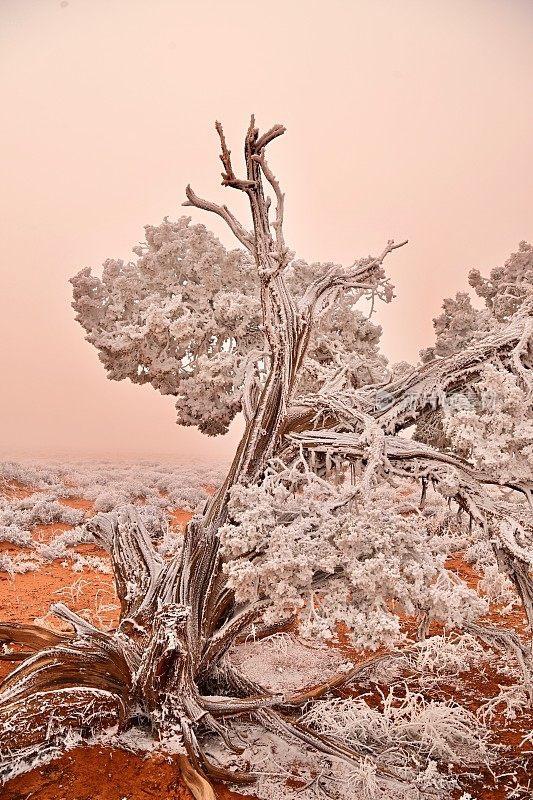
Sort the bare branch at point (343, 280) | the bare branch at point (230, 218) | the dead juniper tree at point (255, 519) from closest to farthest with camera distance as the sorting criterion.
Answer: the dead juniper tree at point (255, 519) < the bare branch at point (230, 218) < the bare branch at point (343, 280)

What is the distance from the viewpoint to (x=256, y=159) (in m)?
4.91

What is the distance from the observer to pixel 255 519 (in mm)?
4375

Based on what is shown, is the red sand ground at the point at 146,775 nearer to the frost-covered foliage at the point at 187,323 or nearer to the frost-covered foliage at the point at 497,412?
the frost-covered foliage at the point at 497,412

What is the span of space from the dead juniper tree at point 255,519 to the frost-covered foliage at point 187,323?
0.10 ft

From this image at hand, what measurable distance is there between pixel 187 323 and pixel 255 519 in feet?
10.5

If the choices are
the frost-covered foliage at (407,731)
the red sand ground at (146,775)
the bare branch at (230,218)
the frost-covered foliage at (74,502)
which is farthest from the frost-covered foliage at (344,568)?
the frost-covered foliage at (74,502)

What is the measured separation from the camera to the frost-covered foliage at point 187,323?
697cm

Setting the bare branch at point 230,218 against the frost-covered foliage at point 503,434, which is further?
the bare branch at point 230,218

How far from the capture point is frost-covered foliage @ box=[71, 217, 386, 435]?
697 centimetres

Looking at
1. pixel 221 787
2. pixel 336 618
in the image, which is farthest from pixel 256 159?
pixel 221 787

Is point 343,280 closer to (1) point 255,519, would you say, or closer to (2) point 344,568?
(1) point 255,519

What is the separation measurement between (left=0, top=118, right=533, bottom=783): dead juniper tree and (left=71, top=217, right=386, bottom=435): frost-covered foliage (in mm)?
29

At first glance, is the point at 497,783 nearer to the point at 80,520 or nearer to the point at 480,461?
the point at 480,461

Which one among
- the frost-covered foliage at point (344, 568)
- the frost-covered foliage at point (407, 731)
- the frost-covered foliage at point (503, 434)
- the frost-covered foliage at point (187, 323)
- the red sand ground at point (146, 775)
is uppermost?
the frost-covered foliage at point (187, 323)
